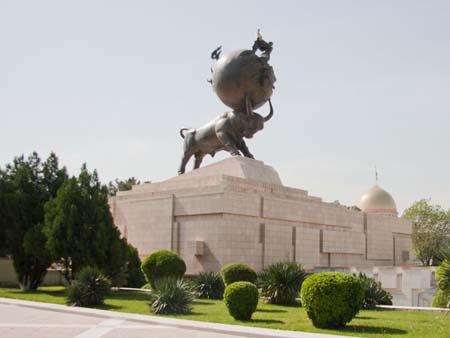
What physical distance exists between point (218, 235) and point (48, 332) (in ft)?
39.5

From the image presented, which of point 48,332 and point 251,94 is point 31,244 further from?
point 251,94

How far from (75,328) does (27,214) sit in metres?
11.4

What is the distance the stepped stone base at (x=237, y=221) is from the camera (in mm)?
22828

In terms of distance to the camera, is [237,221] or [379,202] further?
[379,202]

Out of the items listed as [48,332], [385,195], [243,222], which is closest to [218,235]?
[243,222]

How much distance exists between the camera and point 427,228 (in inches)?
1713

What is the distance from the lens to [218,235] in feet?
74.1

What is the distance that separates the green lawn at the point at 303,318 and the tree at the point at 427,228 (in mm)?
29561

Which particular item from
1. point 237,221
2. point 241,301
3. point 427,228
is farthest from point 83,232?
point 427,228

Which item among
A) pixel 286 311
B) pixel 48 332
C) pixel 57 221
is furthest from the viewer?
pixel 57 221

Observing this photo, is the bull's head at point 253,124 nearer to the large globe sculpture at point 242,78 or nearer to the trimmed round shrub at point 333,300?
the large globe sculpture at point 242,78

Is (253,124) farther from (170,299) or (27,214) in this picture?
(170,299)

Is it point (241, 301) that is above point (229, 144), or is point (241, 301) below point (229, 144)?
below

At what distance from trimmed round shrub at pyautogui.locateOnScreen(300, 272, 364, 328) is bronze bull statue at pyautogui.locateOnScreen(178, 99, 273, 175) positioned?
46.0ft
